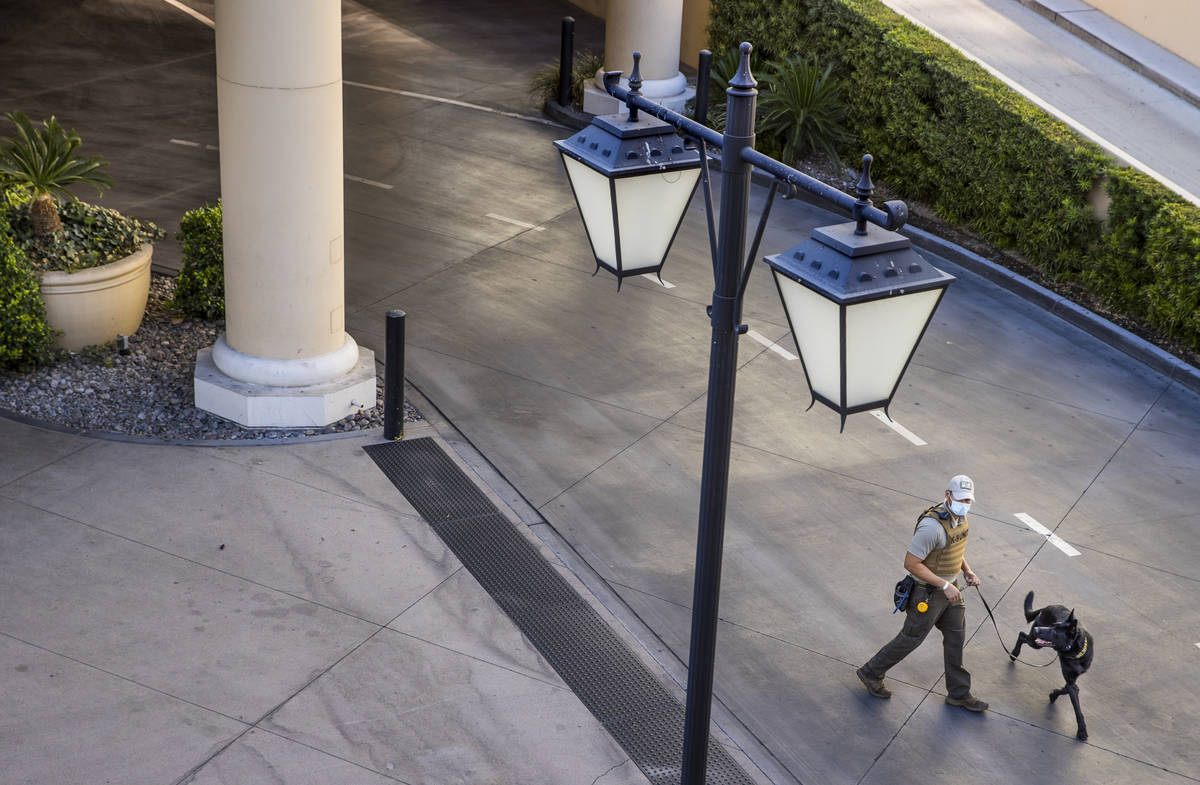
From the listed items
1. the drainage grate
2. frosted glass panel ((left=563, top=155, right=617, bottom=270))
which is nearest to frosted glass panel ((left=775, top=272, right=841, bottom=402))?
frosted glass panel ((left=563, top=155, right=617, bottom=270))

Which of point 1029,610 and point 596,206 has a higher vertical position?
point 596,206

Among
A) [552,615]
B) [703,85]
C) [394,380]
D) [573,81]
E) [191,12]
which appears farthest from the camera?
[191,12]

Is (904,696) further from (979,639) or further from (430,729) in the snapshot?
(430,729)

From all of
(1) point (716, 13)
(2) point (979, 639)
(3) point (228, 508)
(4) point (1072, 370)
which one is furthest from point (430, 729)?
(1) point (716, 13)

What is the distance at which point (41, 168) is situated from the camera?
36.5 feet

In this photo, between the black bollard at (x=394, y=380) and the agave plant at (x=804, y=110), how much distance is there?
7.68 meters

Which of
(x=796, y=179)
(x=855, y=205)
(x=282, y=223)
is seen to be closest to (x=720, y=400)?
(x=796, y=179)

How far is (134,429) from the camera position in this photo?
10391 mm

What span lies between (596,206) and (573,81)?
43.5 ft

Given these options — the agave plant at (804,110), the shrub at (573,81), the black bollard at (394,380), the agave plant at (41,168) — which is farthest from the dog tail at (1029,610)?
the shrub at (573,81)

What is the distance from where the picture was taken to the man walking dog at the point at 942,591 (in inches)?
306

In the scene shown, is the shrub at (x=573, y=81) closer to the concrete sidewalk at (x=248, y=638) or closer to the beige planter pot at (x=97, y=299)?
the beige planter pot at (x=97, y=299)


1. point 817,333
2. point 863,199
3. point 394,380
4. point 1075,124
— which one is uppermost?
point 863,199

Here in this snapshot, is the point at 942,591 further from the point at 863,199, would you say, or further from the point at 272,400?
the point at 272,400
